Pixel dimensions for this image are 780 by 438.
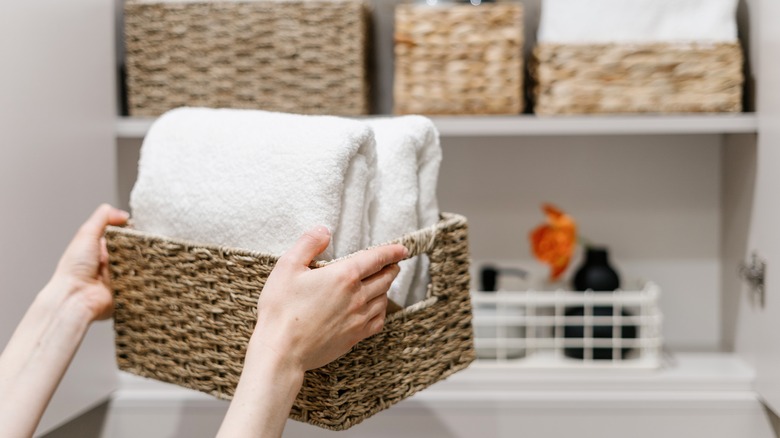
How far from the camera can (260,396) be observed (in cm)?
76

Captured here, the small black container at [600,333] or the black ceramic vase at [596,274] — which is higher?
the black ceramic vase at [596,274]

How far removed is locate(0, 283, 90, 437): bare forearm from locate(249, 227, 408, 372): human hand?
0.31 metres

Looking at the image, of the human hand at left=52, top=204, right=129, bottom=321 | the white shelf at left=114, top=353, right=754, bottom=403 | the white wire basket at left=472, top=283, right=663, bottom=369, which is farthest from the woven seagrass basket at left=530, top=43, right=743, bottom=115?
the human hand at left=52, top=204, right=129, bottom=321

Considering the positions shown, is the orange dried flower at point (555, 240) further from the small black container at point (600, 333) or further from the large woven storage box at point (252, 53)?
the large woven storage box at point (252, 53)

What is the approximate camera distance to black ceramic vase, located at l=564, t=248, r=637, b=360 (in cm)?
135

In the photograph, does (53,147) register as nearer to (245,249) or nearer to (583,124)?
(245,249)

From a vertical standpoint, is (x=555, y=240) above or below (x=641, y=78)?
below

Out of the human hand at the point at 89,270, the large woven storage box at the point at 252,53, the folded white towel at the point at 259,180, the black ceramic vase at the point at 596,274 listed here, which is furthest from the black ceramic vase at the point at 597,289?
the human hand at the point at 89,270

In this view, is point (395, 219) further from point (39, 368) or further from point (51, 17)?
point (51, 17)

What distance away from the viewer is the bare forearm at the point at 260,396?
0.76 meters

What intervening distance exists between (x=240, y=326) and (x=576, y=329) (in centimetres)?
70

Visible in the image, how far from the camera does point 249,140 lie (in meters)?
0.84

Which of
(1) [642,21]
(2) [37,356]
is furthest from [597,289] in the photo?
(2) [37,356]

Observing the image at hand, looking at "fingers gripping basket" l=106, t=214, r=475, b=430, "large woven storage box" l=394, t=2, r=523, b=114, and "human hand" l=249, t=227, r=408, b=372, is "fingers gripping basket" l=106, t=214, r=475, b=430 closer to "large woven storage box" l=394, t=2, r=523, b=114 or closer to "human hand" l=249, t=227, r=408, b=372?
"human hand" l=249, t=227, r=408, b=372
